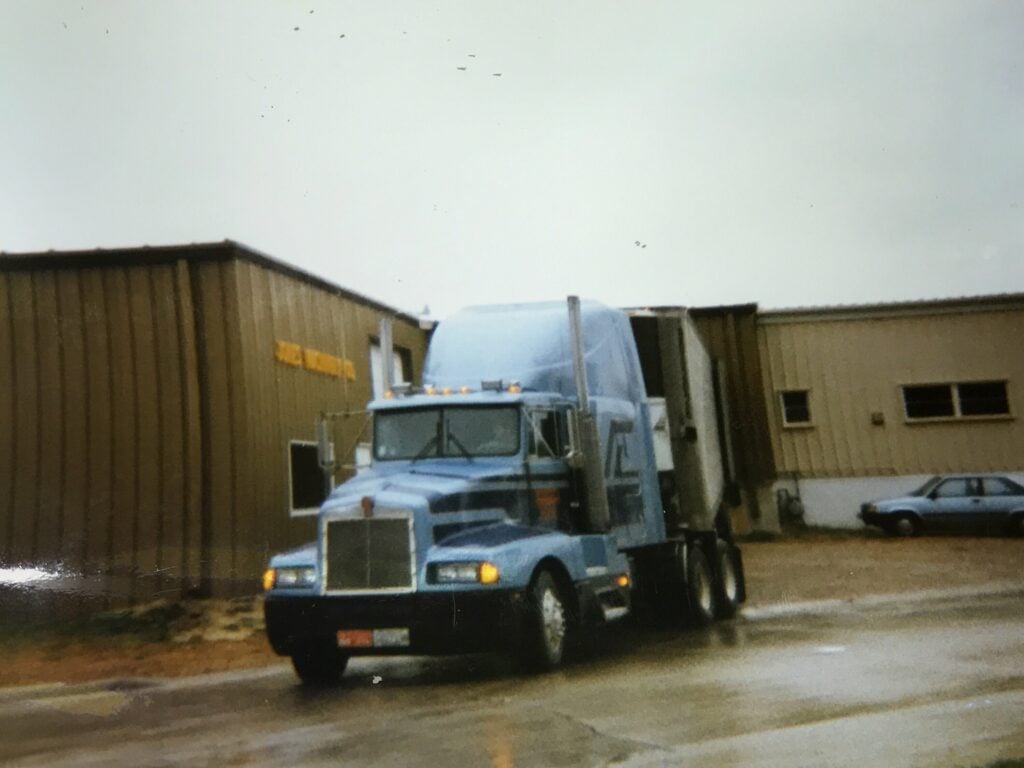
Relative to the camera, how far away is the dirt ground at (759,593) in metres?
13.6

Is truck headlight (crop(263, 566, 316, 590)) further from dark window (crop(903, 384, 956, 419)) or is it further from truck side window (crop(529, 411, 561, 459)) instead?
dark window (crop(903, 384, 956, 419))

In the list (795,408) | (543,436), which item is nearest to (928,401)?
(795,408)

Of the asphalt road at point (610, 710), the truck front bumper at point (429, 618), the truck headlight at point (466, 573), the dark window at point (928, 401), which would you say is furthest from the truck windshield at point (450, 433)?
the dark window at point (928, 401)

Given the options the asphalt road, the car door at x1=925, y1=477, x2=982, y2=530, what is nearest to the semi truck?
the asphalt road

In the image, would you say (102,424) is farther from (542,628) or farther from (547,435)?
(542,628)

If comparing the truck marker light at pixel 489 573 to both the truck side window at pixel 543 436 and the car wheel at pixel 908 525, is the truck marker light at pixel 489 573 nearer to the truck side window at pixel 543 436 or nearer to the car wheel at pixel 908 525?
the truck side window at pixel 543 436

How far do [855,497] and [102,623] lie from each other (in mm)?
21020

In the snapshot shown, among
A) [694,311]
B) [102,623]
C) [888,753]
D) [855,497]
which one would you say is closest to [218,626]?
[102,623]

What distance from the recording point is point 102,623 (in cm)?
1547

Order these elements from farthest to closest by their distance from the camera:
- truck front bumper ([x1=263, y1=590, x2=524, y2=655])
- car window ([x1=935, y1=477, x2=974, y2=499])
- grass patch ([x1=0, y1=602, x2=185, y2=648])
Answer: car window ([x1=935, y1=477, x2=974, y2=499])
grass patch ([x1=0, y1=602, x2=185, y2=648])
truck front bumper ([x1=263, y1=590, x2=524, y2=655])

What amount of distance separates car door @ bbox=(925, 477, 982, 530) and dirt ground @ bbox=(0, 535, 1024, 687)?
58 cm

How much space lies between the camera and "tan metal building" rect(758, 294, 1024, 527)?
31.1 meters

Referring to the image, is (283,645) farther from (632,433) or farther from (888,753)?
(888,753)

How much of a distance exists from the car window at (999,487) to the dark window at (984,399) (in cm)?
503
